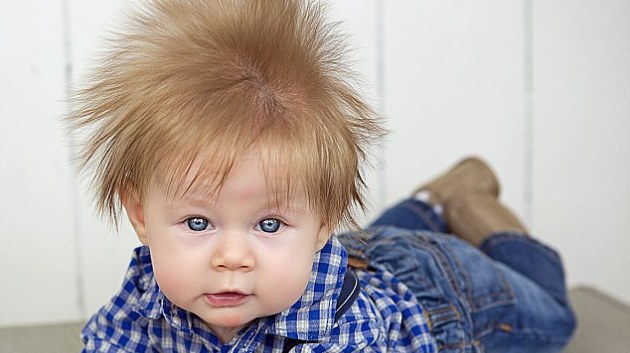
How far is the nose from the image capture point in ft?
2.83

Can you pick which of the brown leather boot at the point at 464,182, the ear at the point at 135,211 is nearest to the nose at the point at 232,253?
the ear at the point at 135,211

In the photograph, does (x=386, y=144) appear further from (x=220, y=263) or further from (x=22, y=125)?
(x=220, y=263)

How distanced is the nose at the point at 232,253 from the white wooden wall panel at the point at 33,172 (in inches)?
32.9

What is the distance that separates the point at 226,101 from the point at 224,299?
0.59ft

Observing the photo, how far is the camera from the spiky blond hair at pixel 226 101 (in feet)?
2.81

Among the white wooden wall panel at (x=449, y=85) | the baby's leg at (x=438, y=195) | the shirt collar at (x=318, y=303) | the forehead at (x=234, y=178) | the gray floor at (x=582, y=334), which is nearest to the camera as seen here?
the forehead at (x=234, y=178)

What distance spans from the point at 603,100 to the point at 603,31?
0.43 feet

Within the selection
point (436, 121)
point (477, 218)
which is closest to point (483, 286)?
point (477, 218)

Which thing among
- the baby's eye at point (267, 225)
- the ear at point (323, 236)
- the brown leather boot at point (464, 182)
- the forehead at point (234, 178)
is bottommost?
the brown leather boot at point (464, 182)

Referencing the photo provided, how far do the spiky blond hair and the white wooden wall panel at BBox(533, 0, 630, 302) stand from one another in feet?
3.31

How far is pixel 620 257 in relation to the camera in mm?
1983

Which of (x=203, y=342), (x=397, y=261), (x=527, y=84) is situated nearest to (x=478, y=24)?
(x=527, y=84)

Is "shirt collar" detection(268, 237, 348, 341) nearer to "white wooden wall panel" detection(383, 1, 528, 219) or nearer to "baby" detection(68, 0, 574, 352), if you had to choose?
"baby" detection(68, 0, 574, 352)

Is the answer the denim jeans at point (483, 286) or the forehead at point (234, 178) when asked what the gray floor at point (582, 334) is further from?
→ the forehead at point (234, 178)
